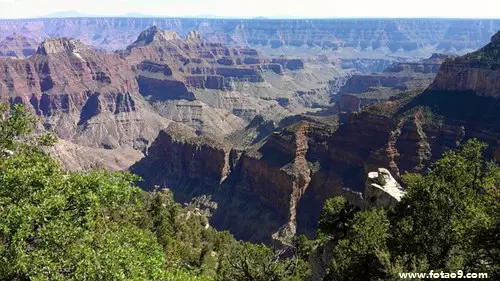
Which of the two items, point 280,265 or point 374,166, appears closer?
point 280,265

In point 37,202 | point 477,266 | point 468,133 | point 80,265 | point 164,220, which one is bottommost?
point 164,220

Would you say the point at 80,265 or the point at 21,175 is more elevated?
the point at 21,175

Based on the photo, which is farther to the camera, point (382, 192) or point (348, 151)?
point (348, 151)

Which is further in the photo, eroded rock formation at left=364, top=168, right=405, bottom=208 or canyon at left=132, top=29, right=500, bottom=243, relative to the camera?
canyon at left=132, top=29, right=500, bottom=243

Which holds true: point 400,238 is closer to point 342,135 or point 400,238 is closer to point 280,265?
point 280,265

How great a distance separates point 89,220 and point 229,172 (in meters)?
100

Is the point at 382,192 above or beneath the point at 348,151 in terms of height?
above

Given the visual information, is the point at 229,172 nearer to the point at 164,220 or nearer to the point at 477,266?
the point at 164,220

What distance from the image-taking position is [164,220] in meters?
59.7

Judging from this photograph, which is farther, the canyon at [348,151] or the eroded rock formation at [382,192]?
the canyon at [348,151]

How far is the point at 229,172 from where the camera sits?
401ft

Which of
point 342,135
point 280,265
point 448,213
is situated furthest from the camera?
point 342,135

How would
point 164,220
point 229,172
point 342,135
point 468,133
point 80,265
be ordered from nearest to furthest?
point 80,265, point 164,220, point 468,133, point 342,135, point 229,172

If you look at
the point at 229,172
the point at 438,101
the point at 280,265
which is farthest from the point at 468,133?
the point at 280,265
